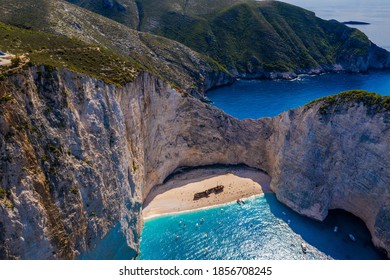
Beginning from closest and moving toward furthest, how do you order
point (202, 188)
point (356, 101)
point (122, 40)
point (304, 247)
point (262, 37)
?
point (304, 247), point (356, 101), point (202, 188), point (122, 40), point (262, 37)

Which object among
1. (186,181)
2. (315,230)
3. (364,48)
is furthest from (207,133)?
(364,48)

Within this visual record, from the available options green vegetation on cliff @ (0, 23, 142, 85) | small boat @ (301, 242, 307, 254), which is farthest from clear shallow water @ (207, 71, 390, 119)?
small boat @ (301, 242, 307, 254)

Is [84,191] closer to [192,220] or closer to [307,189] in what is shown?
[192,220]

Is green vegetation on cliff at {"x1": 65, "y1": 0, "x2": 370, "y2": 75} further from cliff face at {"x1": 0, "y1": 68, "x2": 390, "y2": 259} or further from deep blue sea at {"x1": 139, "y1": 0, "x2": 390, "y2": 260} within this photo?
deep blue sea at {"x1": 139, "y1": 0, "x2": 390, "y2": 260}

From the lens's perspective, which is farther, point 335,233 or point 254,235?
point 335,233

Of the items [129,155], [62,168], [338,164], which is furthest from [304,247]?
[62,168]

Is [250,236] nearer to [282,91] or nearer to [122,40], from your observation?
[282,91]

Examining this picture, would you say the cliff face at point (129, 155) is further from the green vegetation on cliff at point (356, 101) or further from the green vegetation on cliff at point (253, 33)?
the green vegetation on cliff at point (253, 33)
